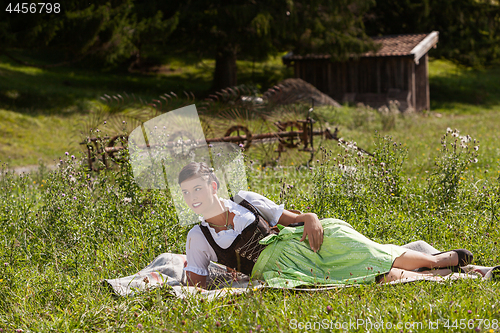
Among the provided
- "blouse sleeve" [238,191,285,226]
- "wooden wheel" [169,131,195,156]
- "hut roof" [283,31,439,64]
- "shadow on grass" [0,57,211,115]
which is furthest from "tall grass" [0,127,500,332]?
"hut roof" [283,31,439,64]

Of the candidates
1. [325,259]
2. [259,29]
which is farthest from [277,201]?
[259,29]

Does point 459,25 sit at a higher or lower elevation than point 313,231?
higher

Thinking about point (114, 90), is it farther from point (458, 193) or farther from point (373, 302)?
point (373, 302)

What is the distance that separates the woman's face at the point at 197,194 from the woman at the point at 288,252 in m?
0.01

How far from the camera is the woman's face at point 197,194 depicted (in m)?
3.01

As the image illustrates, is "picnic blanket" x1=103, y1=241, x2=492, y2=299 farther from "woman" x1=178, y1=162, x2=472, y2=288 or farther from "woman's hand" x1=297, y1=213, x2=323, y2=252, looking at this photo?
"woman's hand" x1=297, y1=213, x2=323, y2=252

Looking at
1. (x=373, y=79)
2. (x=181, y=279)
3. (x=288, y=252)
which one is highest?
(x=373, y=79)

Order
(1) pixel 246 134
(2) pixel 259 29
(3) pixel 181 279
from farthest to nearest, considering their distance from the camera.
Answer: (2) pixel 259 29
(1) pixel 246 134
(3) pixel 181 279

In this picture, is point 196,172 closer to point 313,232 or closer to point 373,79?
point 313,232

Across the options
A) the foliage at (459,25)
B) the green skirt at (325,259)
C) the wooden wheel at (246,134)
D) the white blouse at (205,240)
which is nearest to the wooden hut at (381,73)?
the foliage at (459,25)

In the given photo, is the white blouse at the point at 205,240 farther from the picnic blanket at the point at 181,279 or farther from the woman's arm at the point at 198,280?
the picnic blanket at the point at 181,279

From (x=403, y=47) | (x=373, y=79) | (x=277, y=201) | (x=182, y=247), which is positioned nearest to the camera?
(x=182, y=247)

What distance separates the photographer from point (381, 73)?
21109 millimetres

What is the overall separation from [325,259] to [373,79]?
765 inches
